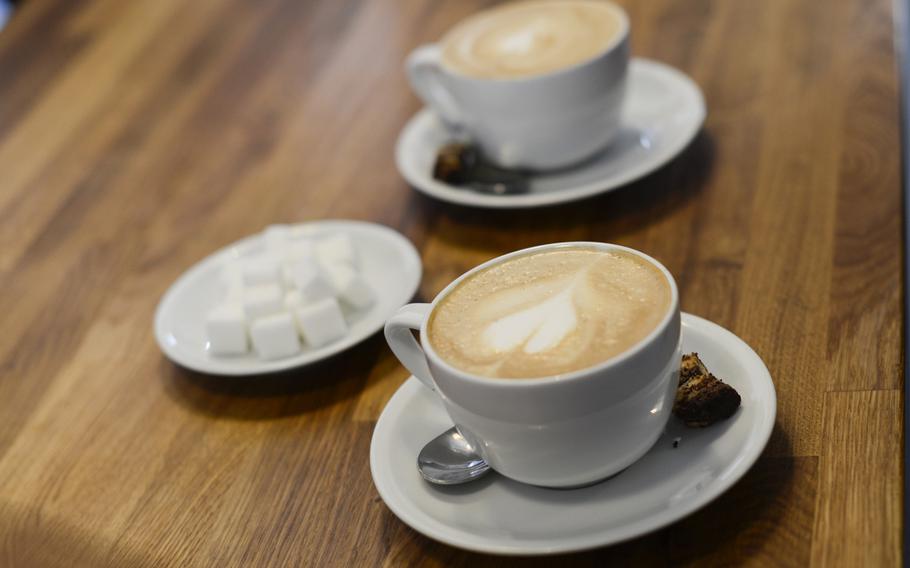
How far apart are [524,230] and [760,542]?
0.62m

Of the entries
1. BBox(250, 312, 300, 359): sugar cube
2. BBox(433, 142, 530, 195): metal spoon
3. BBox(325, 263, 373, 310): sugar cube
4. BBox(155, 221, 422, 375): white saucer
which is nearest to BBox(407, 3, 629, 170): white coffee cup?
BBox(433, 142, 530, 195): metal spoon

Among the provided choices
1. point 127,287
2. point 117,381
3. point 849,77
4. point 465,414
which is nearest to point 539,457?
point 465,414

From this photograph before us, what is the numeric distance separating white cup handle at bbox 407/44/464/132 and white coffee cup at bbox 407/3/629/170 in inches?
0.9

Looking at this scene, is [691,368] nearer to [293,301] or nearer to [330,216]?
[293,301]

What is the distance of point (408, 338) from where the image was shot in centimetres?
91

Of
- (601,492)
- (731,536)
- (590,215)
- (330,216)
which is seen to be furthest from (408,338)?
(330,216)

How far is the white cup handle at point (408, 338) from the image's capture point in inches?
34.5

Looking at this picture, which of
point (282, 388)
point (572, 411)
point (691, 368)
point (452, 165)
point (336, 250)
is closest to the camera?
point (572, 411)

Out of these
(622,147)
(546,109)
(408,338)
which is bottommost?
(622,147)

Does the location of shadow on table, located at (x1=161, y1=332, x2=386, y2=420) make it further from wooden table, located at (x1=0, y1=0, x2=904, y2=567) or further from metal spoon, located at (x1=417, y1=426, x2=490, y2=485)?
metal spoon, located at (x1=417, y1=426, x2=490, y2=485)

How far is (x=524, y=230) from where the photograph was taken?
132 centimetres

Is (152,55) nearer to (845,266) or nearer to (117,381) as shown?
(117,381)

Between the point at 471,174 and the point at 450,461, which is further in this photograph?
the point at 471,174

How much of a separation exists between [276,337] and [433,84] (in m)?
0.53
